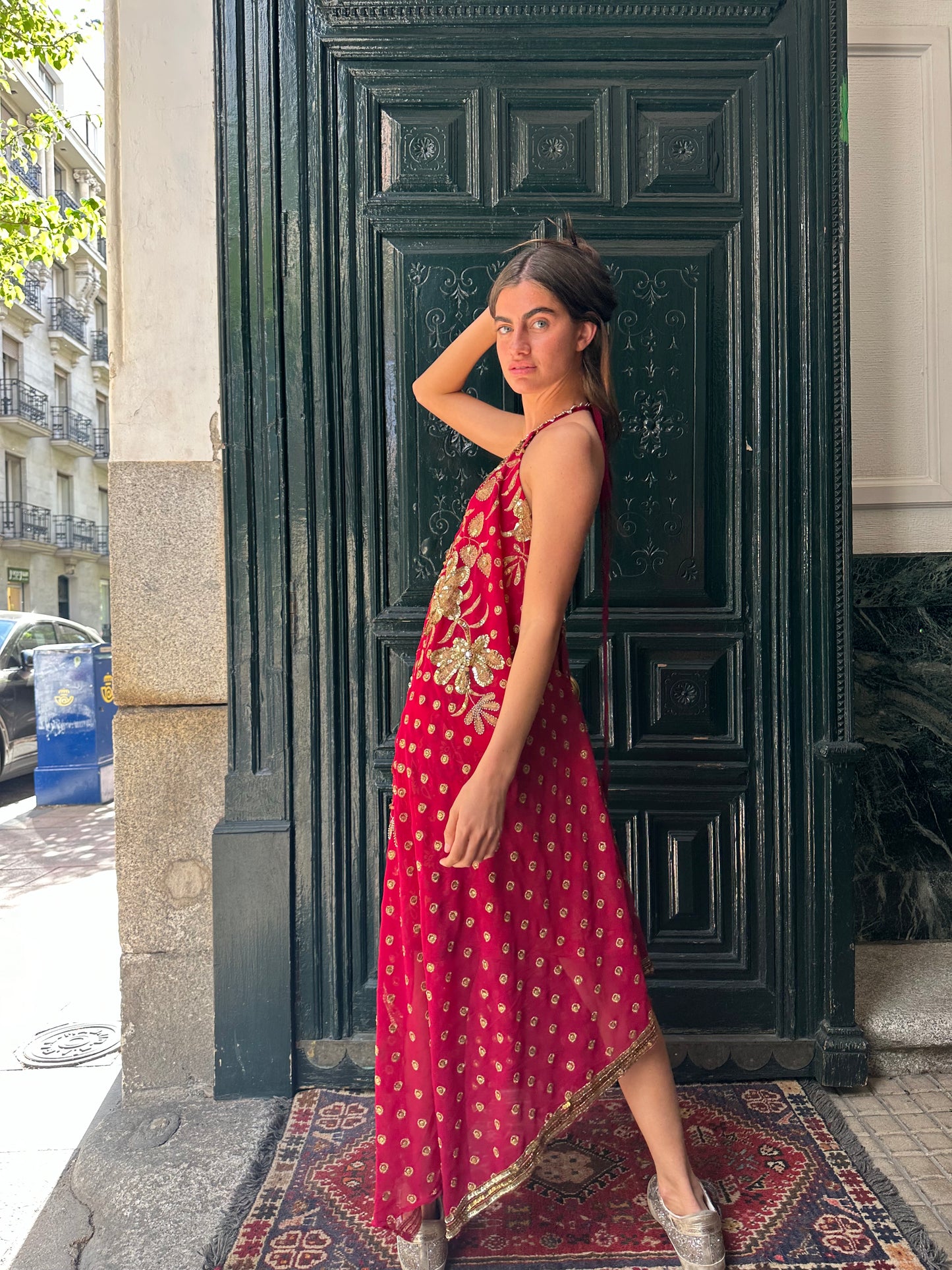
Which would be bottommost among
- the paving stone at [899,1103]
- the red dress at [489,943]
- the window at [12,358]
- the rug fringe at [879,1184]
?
the paving stone at [899,1103]

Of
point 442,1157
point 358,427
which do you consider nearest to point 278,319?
point 358,427

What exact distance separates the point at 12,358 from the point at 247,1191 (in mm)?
31442

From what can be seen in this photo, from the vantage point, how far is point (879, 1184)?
2.26 meters

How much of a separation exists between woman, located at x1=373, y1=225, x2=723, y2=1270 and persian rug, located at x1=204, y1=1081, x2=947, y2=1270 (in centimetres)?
18

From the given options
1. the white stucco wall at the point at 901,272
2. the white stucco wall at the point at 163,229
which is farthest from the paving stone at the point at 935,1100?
the white stucco wall at the point at 163,229

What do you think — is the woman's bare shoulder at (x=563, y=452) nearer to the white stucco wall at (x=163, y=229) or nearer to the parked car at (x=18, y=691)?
the white stucco wall at (x=163, y=229)

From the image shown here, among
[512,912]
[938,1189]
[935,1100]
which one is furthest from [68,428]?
[938,1189]

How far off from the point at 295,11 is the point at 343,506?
59.1 inches

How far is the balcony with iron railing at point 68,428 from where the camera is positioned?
3125 centimetres

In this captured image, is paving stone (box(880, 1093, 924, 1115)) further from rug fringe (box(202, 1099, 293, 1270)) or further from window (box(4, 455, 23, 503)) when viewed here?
window (box(4, 455, 23, 503))

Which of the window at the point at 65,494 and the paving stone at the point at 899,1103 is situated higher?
the window at the point at 65,494

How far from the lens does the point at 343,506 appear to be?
9.20 ft

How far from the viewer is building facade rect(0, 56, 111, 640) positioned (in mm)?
28344

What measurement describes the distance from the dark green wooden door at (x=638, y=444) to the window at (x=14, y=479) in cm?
3020
